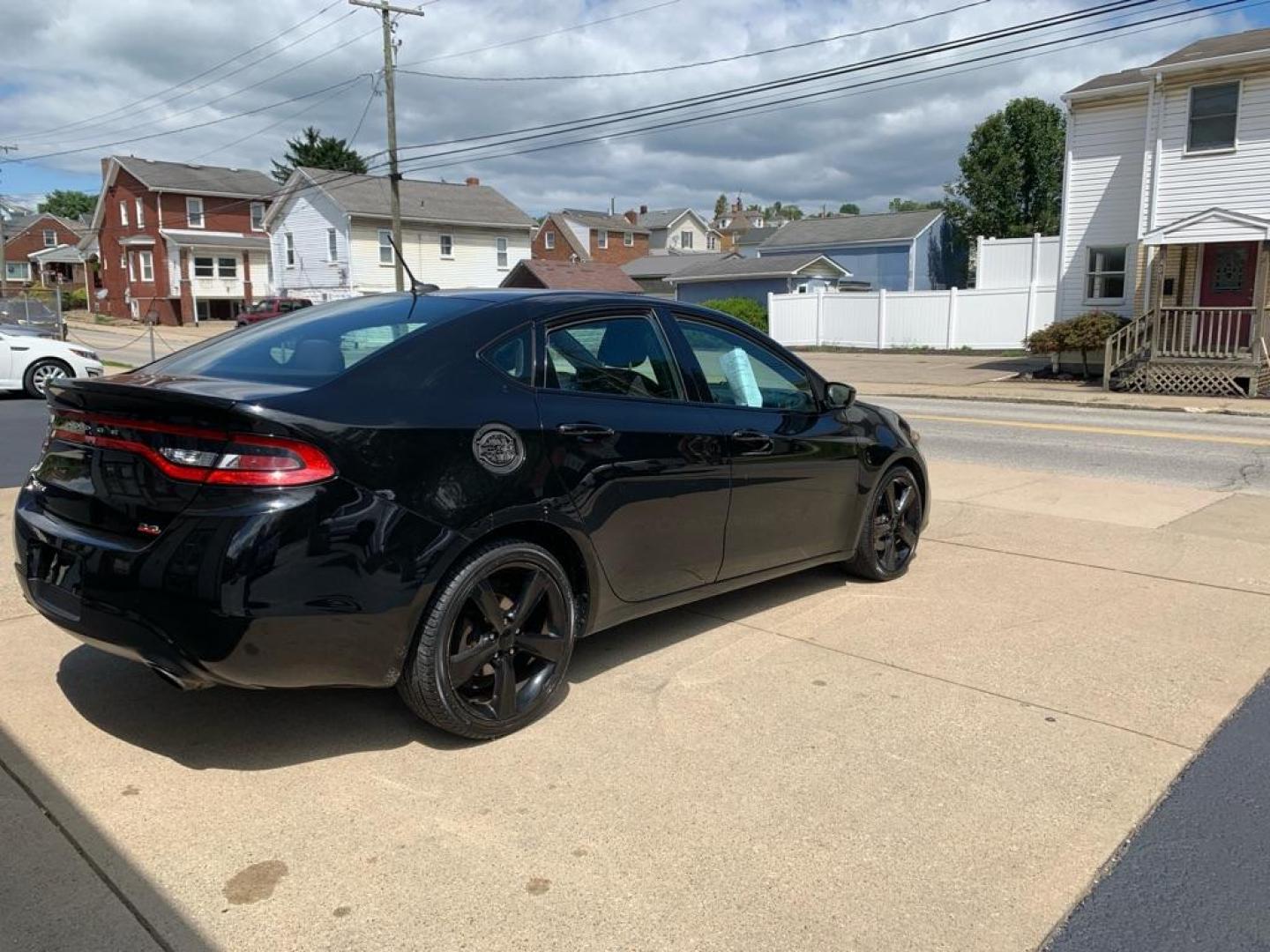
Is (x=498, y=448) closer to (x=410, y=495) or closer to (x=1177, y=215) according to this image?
(x=410, y=495)

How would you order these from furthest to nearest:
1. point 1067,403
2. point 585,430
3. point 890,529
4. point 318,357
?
point 1067,403, point 890,529, point 585,430, point 318,357

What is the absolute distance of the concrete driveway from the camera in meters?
2.72

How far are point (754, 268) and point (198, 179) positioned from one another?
29.9 meters

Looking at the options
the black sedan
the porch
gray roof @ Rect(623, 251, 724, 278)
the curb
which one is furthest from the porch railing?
gray roof @ Rect(623, 251, 724, 278)

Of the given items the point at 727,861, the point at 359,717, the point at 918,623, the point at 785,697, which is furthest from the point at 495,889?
the point at 918,623

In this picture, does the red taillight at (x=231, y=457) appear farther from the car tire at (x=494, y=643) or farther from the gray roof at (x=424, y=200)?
the gray roof at (x=424, y=200)

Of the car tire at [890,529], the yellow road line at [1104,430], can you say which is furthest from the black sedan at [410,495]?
the yellow road line at [1104,430]

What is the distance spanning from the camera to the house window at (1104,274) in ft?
80.1

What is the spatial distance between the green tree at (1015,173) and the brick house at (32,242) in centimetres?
6998

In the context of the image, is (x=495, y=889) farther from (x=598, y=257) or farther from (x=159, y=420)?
(x=598, y=257)

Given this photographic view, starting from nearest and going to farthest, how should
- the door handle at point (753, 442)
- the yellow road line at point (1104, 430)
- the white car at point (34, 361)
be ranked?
the door handle at point (753, 442) → the yellow road line at point (1104, 430) → the white car at point (34, 361)

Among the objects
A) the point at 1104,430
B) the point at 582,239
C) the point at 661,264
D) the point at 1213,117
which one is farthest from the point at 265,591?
the point at 582,239

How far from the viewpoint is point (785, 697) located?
4.15 metres

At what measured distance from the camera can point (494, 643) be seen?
3691 millimetres
